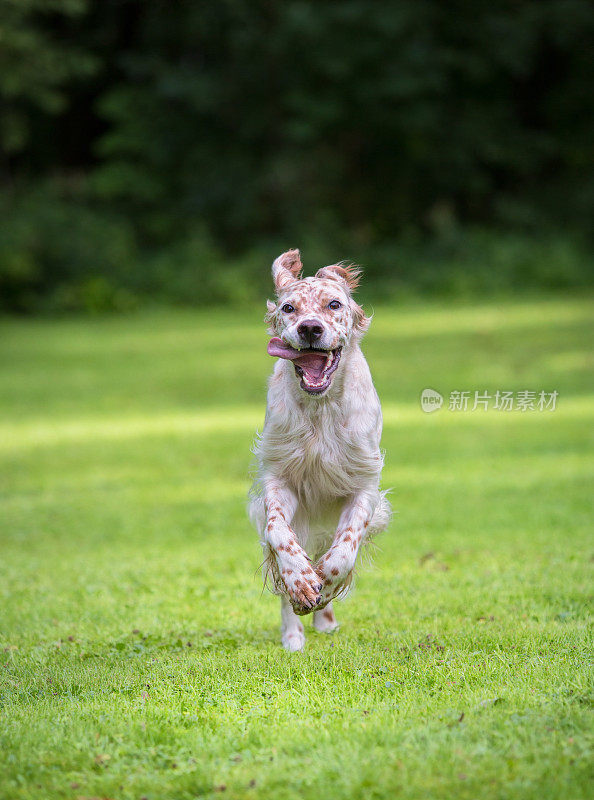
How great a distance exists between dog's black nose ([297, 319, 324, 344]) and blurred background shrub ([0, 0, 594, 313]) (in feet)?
89.7

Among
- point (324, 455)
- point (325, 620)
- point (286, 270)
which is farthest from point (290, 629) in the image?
point (286, 270)

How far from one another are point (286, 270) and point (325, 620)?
1.85m

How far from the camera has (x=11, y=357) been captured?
22203 millimetres

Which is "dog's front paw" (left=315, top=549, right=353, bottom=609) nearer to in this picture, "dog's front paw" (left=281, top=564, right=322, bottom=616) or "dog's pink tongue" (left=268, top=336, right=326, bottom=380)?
"dog's front paw" (left=281, top=564, right=322, bottom=616)

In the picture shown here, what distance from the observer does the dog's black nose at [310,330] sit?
16.0ft

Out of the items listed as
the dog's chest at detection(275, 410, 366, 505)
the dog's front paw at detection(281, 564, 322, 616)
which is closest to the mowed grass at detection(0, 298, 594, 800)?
the dog's front paw at detection(281, 564, 322, 616)

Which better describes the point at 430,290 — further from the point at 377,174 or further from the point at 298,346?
the point at 298,346

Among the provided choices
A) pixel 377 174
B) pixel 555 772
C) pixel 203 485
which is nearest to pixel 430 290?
pixel 377 174

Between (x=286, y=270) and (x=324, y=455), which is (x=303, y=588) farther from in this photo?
(x=286, y=270)

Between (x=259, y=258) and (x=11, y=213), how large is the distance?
7.92m

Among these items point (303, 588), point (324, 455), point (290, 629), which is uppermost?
point (324, 455)

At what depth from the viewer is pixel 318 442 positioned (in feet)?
17.3

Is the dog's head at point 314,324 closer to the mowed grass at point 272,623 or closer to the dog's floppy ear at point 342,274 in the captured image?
the dog's floppy ear at point 342,274

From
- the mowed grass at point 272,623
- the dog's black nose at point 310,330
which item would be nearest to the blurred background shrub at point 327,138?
the mowed grass at point 272,623
